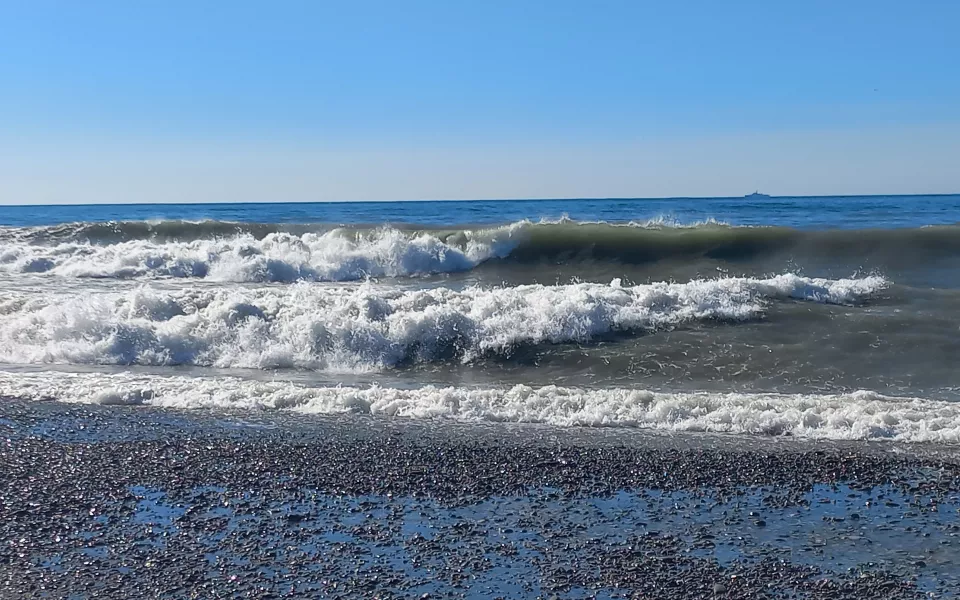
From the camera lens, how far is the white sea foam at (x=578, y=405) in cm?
937

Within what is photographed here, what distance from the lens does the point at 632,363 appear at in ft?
41.4

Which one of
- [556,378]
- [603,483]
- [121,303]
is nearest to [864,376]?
[556,378]

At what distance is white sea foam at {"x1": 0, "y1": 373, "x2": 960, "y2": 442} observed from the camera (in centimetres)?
937

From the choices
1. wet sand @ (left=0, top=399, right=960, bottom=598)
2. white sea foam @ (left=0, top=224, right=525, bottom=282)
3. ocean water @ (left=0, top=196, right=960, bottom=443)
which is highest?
white sea foam @ (left=0, top=224, right=525, bottom=282)

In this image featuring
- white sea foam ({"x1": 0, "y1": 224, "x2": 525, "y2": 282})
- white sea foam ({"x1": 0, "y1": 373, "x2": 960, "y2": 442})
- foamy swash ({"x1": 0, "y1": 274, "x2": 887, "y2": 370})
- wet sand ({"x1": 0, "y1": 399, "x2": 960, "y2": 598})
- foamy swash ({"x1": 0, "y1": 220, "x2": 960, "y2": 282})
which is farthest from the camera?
white sea foam ({"x1": 0, "y1": 224, "x2": 525, "y2": 282})

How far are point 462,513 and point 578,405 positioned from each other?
3.72m

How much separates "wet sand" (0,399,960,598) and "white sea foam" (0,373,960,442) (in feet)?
1.44

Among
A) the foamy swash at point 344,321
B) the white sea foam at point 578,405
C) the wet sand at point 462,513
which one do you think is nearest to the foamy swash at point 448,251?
the foamy swash at point 344,321

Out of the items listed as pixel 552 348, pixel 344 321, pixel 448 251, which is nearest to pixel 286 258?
pixel 448 251

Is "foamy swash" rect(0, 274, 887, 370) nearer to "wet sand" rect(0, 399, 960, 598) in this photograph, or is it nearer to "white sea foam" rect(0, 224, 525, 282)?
"wet sand" rect(0, 399, 960, 598)

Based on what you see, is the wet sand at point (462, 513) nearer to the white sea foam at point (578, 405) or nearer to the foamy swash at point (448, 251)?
the white sea foam at point (578, 405)

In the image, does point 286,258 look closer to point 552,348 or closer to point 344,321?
point 344,321

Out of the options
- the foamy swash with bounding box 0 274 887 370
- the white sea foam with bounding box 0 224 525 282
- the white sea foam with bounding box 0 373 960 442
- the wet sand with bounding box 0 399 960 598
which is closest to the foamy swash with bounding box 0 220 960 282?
the white sea foam with bounding box 0 224 525 282

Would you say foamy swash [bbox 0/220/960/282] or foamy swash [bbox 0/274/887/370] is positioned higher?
foamy swash [bbox 0/220/960/282]
